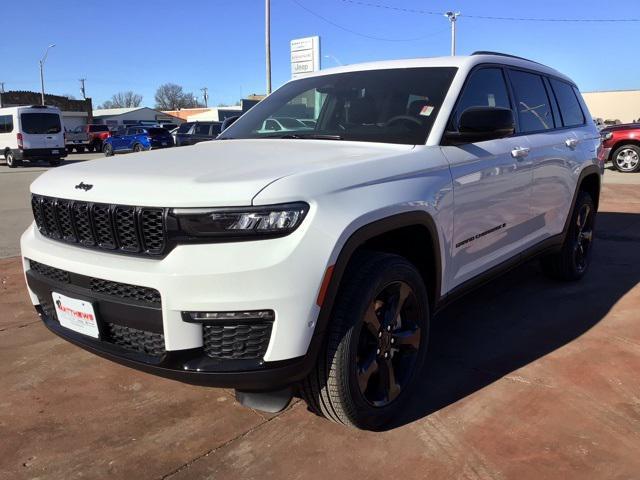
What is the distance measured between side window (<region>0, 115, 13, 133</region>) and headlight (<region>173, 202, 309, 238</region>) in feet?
81.3

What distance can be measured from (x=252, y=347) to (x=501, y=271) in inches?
87.0

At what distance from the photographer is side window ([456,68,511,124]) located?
11.4ft

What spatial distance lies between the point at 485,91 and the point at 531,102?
2.76 feet

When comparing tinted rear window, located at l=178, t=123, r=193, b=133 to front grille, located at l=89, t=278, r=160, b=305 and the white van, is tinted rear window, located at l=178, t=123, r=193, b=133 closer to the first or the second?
the white van

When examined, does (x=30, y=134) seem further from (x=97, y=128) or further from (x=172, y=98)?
(x=172, y=98)

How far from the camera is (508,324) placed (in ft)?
14.1

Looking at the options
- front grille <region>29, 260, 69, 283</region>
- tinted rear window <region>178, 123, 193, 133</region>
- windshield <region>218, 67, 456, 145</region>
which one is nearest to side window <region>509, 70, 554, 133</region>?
windshield <region>218, 67, 456, 145</region>

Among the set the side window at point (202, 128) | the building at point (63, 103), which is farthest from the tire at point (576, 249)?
the building at point (63, 103)

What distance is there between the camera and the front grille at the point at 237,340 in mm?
2242

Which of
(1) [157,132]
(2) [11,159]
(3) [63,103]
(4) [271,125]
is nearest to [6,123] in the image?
(2) [11,159]

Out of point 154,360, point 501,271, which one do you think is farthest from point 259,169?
point 501,271

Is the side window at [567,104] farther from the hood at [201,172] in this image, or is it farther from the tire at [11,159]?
the tire at [11,159]

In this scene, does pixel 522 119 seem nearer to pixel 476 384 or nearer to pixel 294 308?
pixel 476 384

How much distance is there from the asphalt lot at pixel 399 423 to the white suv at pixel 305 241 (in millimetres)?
265
